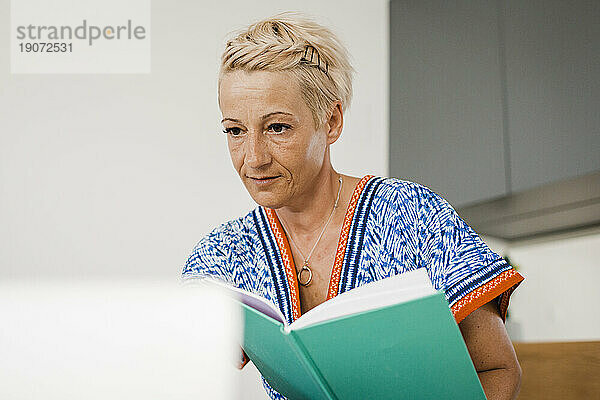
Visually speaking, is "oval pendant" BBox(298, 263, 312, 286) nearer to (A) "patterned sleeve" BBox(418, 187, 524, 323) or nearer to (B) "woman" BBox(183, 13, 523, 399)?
(B) "woman" BBox(183, 13, 523, 399)

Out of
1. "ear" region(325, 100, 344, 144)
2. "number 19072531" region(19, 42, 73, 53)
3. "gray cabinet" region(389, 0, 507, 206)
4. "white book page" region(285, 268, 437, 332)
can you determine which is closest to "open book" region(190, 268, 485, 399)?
"white book page" region(285, 268, 437, 332)

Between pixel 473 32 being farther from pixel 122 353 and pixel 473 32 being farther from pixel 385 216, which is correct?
pixel 122 353

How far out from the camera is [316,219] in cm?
113

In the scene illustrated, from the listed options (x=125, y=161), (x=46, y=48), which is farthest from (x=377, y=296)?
(x=46, y=48)

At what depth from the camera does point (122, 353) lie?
2461 mm

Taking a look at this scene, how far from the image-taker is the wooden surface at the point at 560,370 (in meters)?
1.81

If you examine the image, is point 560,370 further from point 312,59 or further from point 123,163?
point 123,163

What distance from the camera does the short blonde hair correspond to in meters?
1.00

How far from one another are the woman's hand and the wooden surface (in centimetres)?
104

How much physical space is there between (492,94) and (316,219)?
1227mm

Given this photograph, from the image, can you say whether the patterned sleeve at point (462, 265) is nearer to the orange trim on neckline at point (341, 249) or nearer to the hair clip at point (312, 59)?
the orange trim on neckline at point (341, 249)

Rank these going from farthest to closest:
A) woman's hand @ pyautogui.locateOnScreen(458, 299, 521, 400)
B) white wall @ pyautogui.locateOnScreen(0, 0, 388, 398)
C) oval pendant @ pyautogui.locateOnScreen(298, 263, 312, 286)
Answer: white wall @ pyautogui.locateOnScreen(0, 0, 388, 398)
oval pendant @ pyautogui.locateOnScreen(298, 263, 312, 286)
woman's hand @ pyautogui.locateOnScreen(458, 299, 521, 400)

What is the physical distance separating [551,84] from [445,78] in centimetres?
45

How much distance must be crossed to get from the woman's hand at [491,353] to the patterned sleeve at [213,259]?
14.3 inches
